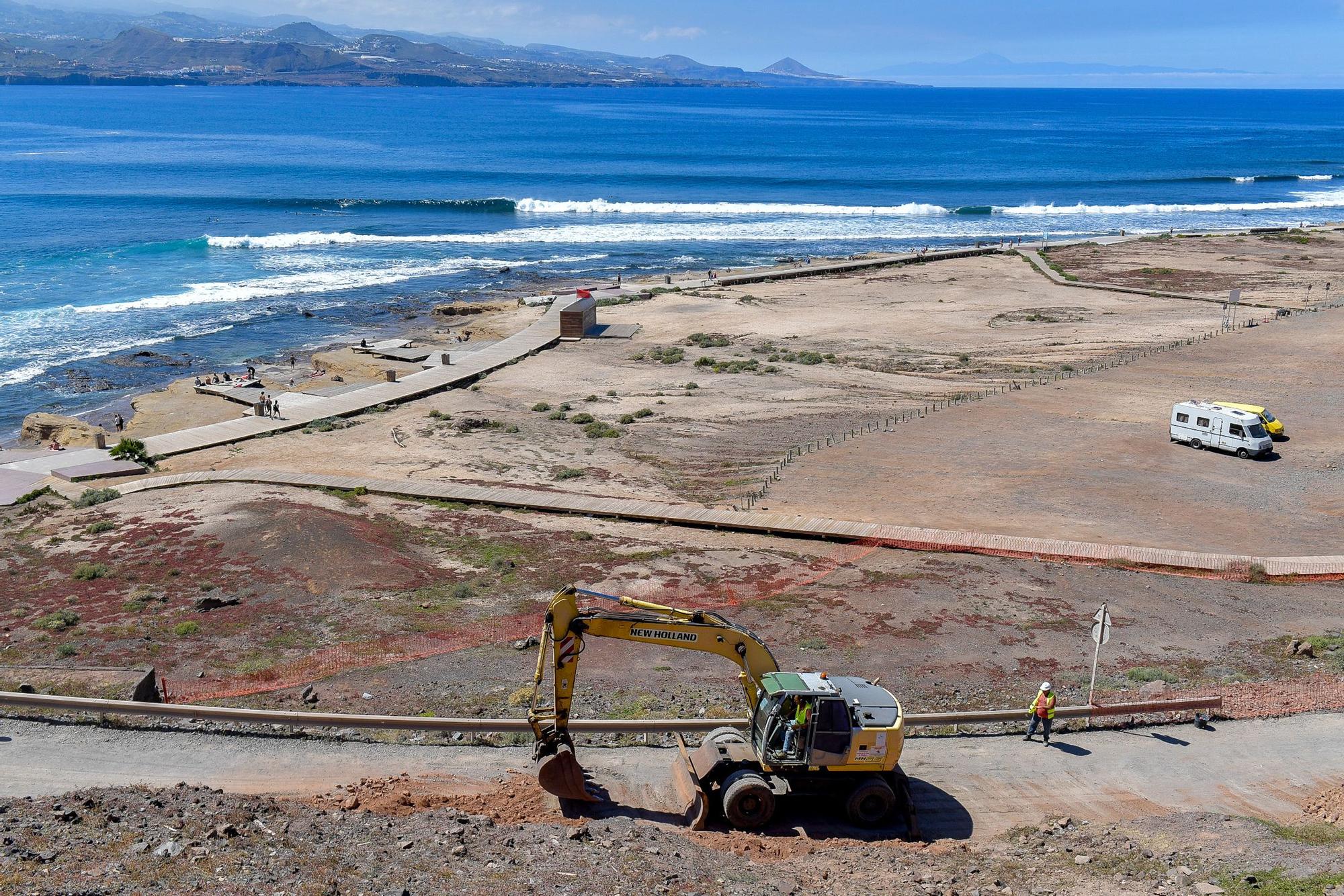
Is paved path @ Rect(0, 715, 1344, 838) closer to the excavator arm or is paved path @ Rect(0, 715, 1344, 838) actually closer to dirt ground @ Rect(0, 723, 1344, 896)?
dirt ground @ Rect(0, 723, 1344, 896)

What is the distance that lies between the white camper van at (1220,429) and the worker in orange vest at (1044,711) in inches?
771

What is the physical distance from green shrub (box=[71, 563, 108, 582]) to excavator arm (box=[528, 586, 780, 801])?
12.6 meters

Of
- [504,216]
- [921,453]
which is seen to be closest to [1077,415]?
[921,453]

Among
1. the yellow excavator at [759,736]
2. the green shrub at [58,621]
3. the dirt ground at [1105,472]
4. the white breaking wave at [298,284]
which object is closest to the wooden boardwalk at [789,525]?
the dirt ground at [1105,472]

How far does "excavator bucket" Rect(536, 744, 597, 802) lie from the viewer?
14094 millimetres

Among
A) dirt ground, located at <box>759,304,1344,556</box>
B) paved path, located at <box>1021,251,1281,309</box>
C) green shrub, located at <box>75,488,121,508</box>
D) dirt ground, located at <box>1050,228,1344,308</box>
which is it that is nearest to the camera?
dirt ground, located at <box>759,304,1344,556</box>

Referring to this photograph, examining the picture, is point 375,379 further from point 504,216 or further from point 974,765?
point 504,216

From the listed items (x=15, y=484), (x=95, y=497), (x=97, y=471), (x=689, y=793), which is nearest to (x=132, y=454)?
(x=97, y=471)

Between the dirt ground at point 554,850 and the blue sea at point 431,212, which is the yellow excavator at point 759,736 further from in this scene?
the blue sea at point 431,212

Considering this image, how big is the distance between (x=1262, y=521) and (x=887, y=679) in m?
14.4

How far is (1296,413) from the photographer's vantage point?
3691 centimetres

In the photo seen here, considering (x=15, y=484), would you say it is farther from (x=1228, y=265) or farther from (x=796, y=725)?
(x=1228, y=265)

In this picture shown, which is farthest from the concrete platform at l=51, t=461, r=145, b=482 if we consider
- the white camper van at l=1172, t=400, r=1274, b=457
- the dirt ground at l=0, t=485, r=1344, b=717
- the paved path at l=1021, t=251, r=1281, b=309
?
the paved path at l=1021, t=251, r=1281, b=309

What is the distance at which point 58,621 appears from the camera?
20219 mm
